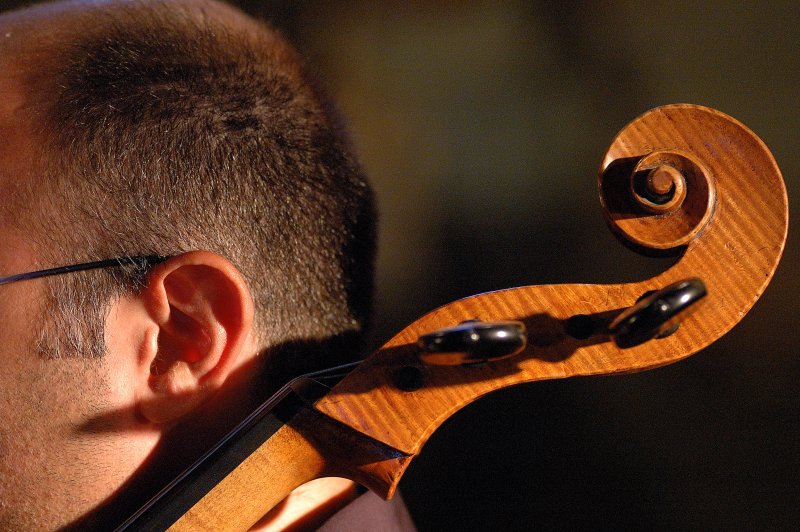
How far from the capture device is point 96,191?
33.9 inches

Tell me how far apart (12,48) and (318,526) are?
0.77 m

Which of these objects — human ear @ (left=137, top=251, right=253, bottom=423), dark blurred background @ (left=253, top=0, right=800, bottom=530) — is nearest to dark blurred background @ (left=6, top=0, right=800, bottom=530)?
dark blurred background @ (left=253, top=0, right=800, bottom=530)

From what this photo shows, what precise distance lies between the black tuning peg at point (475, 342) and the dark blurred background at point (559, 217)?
0.69 meters

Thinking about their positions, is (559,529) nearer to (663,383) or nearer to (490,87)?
(663,383)

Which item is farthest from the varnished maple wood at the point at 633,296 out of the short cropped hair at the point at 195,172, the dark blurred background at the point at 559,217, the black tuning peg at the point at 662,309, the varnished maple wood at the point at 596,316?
the dark blurred background at the point at 559,217

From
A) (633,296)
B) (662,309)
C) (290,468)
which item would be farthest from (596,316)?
(290,468)

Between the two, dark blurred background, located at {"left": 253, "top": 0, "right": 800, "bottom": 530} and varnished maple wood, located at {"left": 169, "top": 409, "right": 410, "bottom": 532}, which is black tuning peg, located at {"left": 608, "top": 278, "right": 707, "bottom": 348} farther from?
dark blurred background, located at {"left": 253, "top": 0, "right": 800, "bottom": 530}

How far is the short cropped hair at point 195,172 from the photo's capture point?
0.85m

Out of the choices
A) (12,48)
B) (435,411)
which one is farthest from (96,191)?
(435,411)

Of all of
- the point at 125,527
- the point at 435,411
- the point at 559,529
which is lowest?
the point at 559,529

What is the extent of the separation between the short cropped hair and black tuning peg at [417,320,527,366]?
1.18 feet

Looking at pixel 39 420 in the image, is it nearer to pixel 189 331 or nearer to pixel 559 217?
pixel 189 331

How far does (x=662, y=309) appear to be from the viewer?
1.93 ft

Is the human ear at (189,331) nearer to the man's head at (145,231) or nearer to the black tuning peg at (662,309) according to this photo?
the man's head at (145,231)
